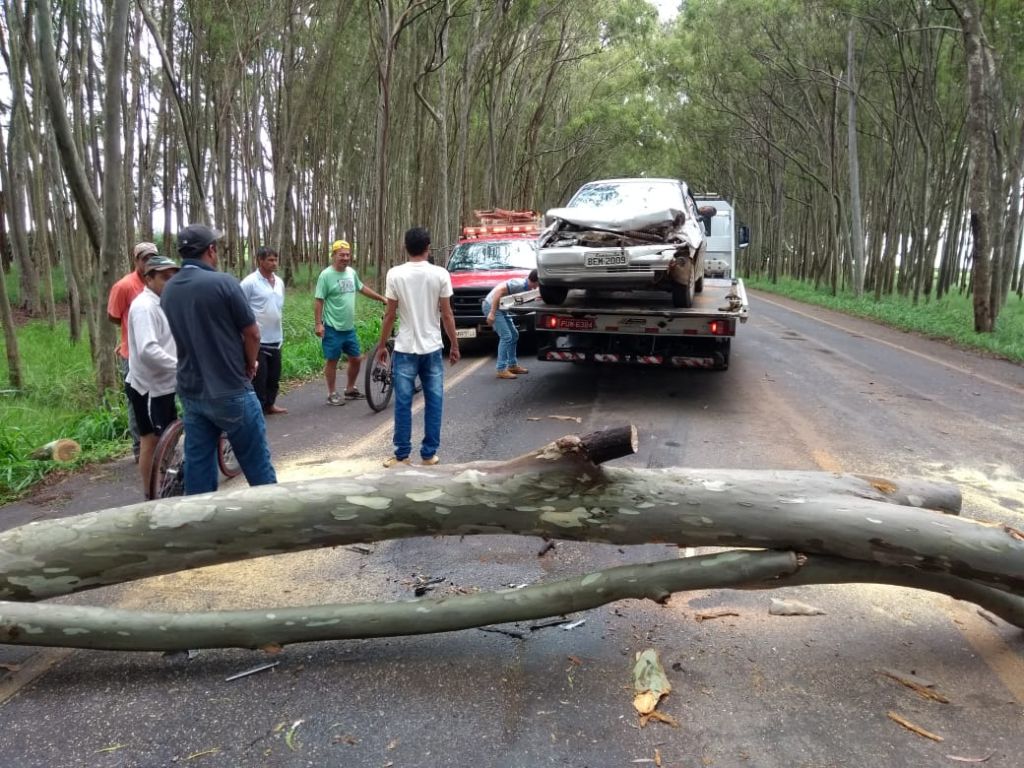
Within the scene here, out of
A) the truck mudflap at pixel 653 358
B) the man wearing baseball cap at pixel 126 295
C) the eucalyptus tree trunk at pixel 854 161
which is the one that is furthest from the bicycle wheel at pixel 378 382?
the eucalyptus tree trunk at pixel 854 161

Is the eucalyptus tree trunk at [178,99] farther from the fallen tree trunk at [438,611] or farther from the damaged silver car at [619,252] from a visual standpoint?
the fallen tree trunk at [438,611]

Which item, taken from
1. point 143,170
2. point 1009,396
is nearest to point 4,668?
point 1009,396

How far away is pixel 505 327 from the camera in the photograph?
385 inches

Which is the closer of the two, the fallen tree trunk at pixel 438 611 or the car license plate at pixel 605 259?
the fallen tree trunk at pixel 438 611

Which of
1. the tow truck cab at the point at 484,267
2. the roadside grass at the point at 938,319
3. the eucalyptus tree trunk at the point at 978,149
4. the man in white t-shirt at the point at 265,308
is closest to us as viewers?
the man in white t-shirt at the point at 265,308

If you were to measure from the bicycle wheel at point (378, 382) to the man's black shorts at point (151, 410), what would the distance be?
126 inches

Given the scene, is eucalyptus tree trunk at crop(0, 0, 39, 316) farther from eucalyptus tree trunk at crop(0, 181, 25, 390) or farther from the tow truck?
the tow truck

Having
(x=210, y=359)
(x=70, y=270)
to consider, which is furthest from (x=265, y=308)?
(x=70, y=270)

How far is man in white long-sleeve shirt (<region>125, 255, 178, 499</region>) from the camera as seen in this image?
15.1 feet

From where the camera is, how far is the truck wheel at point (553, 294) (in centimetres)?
874

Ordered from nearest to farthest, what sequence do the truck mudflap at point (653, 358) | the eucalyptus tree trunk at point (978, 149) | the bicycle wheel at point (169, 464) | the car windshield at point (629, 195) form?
1. the bicycle wheel at point (169, 464)
2. the truck mudflap at point (653, 358)
3. the car windshield at point (629, 195)
4. the eucalyptus tree trunk at point (978, 149)

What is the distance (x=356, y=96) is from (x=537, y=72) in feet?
22.2

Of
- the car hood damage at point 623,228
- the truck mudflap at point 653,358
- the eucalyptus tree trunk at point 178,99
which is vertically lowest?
the truck mudflap at point 653,358

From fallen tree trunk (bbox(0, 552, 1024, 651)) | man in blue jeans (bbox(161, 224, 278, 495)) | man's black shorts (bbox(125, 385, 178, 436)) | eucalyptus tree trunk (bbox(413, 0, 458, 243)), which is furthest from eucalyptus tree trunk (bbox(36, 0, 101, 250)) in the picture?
eucalyptus tree trunk (bbox(413, 0, 458, 243))
